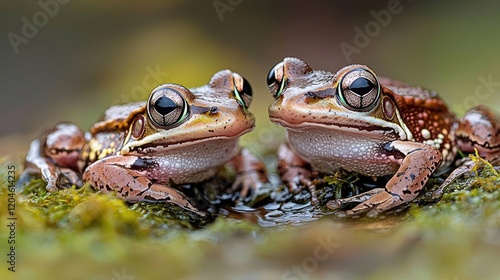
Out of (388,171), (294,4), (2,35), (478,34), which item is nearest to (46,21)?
(2,35)

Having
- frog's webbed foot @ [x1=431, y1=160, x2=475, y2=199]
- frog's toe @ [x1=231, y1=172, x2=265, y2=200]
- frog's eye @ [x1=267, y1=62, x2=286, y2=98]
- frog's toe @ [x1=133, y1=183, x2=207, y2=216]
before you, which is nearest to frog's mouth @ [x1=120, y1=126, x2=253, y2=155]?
frog's toe @ [x1=133, y1=183, x2=207, y2=216]

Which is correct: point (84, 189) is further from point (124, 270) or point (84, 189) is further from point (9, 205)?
point (124, 270)

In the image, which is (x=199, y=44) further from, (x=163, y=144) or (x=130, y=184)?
(x=130, y=184)

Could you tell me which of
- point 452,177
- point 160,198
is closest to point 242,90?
point 160,198

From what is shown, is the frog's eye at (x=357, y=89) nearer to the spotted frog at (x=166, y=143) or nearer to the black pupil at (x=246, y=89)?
the spotted frog at (x=166, y=143)

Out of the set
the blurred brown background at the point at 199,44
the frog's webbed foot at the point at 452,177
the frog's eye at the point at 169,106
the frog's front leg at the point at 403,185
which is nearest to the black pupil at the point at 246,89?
the frog's eye at the point at 169,106

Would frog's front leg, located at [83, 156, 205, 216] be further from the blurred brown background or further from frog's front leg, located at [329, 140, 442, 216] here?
the blurred brown background
